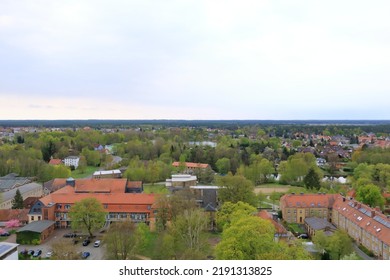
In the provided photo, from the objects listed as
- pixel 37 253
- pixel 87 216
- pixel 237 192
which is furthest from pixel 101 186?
pixel 237 192

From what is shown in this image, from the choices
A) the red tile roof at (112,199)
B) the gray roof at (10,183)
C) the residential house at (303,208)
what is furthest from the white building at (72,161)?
the residential house at (303,208)

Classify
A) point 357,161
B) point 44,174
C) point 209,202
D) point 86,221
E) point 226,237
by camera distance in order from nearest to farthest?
point 226,237 < point 86,221 < point 209,202 < point 44,174 < point 357,161

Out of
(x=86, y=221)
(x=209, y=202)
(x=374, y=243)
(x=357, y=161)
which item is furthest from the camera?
(x=357, y=161)

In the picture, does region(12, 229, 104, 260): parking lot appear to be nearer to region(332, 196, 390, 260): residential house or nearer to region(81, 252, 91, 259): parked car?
region(81, 252, 91, 259): parked car

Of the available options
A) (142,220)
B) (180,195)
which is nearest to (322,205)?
(180,195)

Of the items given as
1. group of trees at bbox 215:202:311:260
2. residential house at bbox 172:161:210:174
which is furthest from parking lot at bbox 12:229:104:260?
residential house at bbox 172:161:210:174

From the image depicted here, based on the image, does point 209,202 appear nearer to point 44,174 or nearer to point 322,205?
point 322,205

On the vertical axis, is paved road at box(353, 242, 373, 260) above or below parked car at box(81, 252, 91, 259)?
below

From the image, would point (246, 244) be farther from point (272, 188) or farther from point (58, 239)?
point (272, 188)
